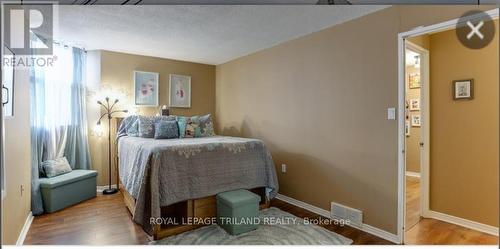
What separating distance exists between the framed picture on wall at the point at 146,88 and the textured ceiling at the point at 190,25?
1.21 ft

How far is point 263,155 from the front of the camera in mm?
2525

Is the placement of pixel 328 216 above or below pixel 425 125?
below

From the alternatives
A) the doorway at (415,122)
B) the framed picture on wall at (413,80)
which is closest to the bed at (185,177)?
the doorway at (415,122)

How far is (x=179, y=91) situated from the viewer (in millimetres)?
3459

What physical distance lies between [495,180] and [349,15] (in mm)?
1555

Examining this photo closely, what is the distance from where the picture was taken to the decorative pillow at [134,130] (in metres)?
2.88

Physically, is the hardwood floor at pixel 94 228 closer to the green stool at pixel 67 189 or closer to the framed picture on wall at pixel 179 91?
the green stool at pixel 67 189

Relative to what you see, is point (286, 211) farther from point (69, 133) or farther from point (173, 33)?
point (69, 133)

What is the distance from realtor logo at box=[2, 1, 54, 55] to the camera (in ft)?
3.97

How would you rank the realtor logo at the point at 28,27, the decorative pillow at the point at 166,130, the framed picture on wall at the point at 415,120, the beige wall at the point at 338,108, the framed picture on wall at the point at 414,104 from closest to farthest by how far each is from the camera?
the realtor logo at the point at 28,27 → the beige wall at the point at 338,108 → the decorative pillow at the point at 166,130 → the framed picture on wall at the point at 414,104 → the framed picture on wall at the point at 415,120

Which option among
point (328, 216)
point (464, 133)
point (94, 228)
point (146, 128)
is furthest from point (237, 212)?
point (464, 133)

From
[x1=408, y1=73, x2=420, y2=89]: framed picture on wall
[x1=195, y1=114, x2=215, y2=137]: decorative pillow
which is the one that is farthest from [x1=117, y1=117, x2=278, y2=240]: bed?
[x1=408, y1=73, x2=420, y2=89]: framed picture on wall

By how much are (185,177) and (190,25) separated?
136 cm

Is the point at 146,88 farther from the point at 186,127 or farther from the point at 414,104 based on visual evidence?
the point at 414,104
